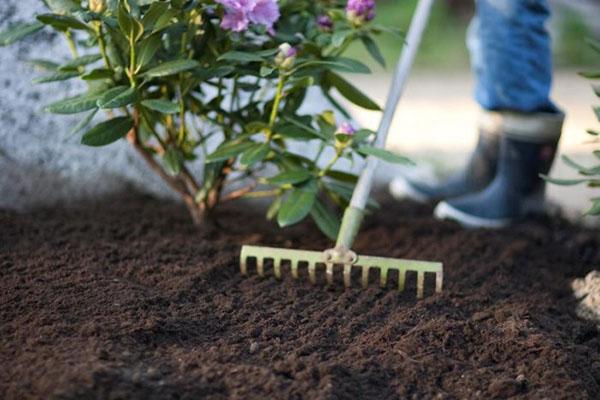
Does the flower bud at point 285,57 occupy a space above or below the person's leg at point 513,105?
above

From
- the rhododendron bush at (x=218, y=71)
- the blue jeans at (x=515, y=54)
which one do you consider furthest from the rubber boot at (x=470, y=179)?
the rhododendron bush at (x=218, y=71)

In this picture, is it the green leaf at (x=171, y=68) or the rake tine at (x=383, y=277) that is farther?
the rake tine at (x=383, y=277)

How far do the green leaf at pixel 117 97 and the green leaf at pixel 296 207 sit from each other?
476mm

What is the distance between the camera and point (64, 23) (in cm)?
219

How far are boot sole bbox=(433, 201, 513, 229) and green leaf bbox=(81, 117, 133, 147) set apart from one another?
117 centimetres

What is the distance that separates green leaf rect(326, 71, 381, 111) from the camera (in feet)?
8.02

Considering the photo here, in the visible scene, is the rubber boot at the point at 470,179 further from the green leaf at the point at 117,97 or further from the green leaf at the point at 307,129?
the green leaf at the point at 117,97

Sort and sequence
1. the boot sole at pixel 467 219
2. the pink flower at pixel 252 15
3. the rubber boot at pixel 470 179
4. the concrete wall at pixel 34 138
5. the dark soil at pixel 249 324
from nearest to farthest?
the dark soil at pixel 249 324
the pink flower at pixel 252 15
the concrete wall at pixel 34 138
the boot sole at pixel 467 219
the rubber boot at pixel 470 179

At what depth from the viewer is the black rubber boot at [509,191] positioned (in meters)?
3.06

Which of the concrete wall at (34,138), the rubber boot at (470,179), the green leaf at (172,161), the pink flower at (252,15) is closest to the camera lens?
the pink flower at (252,15)

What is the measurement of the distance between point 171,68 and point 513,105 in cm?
129

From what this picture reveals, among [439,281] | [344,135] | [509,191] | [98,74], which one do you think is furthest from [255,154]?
[509,191]

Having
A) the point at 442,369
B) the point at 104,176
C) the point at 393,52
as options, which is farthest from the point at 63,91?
the point at 393,52

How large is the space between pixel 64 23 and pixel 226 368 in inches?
36.8
